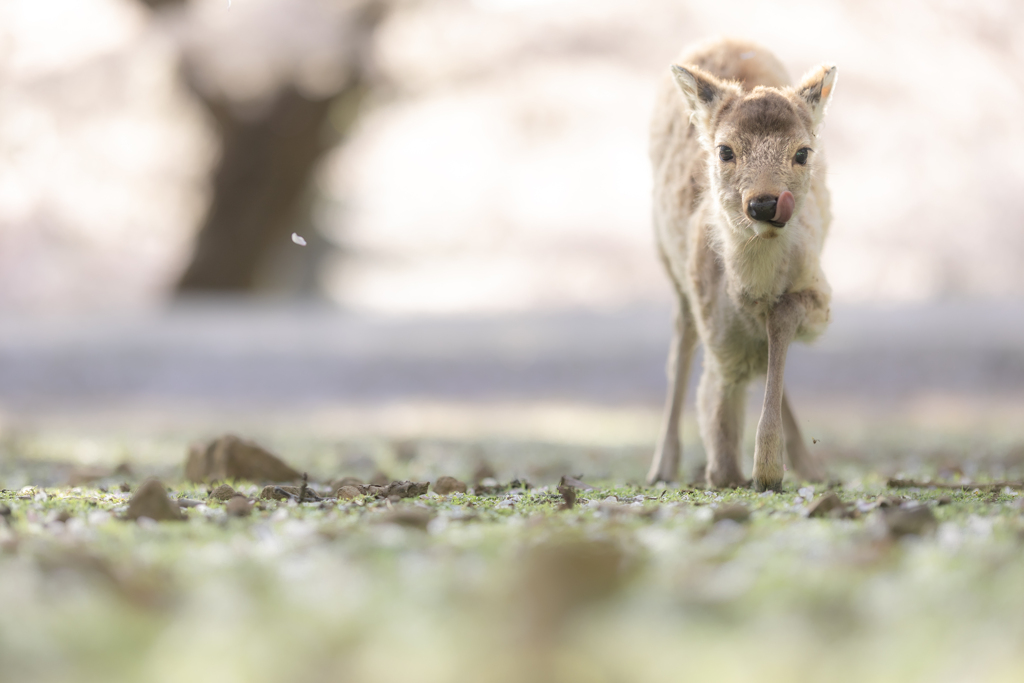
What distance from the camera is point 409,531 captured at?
2.29 metres

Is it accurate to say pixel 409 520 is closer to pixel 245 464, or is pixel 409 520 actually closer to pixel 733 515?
pixel 733 515

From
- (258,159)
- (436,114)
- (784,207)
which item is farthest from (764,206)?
(436,114)

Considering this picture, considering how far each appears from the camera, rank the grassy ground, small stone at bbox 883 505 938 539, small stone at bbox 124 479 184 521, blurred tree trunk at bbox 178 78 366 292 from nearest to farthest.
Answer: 1. the grassy ground
2. small stone at bbox 883 505 938 539
3. small stone at bbox 124 479 184 521
4. blurred tree trunk at bbox 178 78 366 292

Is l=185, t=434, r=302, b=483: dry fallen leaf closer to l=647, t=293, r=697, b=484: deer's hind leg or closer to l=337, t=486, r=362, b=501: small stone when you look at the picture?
l=337, t=486, r=362, b=501: small stone

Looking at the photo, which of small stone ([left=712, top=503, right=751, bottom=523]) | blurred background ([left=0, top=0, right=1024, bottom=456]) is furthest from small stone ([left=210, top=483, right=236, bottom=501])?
blurred background ([left=0, top=0, right=1024, bottom=456])

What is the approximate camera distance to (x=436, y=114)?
63.4 ft

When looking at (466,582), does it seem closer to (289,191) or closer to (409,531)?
(409,531)

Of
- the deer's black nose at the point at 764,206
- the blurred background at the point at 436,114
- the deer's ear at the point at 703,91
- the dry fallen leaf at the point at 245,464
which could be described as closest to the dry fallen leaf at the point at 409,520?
the deer's black nose at the point at 764,206

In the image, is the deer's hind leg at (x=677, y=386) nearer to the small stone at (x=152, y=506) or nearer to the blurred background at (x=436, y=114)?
the small stone at (x=152, y=506)

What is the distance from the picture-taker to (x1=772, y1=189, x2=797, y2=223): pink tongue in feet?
10.6

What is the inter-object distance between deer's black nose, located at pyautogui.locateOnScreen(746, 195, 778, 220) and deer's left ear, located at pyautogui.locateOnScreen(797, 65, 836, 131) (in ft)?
1.80

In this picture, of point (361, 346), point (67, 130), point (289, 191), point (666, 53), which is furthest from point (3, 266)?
point (666, 53)

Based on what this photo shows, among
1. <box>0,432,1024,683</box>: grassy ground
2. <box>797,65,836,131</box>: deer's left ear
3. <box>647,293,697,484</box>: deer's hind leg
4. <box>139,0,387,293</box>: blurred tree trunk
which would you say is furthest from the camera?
<box>139,0,387,293</box>: blurred tree trunk

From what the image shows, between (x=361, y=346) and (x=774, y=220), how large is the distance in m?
10.5
